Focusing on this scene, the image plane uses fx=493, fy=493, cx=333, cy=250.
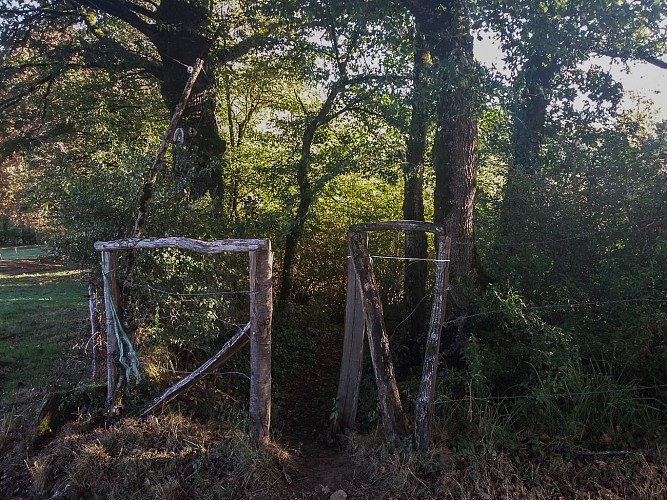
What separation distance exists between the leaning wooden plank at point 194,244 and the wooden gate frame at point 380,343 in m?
1.16

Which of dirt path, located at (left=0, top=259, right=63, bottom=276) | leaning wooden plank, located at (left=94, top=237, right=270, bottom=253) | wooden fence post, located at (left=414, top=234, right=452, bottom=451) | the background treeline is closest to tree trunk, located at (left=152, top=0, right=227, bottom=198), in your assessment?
the background treeline

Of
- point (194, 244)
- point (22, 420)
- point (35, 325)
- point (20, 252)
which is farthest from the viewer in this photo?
point (20, 252)

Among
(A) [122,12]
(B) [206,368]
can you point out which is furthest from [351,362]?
(A) [122,12]

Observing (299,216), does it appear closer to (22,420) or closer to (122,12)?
(22,420)

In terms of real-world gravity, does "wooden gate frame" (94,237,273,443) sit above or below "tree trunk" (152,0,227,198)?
below

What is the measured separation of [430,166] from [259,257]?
4555 mm

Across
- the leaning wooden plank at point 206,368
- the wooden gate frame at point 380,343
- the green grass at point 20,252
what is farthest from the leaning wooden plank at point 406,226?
the green grass at point 20,252

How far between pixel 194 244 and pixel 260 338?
1.07m

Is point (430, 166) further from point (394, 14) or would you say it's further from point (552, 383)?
point (552, 383)

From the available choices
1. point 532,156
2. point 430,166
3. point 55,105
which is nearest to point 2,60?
point 55,105

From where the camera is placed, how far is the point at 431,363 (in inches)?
172

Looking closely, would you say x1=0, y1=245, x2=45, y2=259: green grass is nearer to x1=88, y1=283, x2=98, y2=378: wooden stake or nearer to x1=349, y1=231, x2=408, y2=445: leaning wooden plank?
x1=88, y1=283, x2=98, y2=378: wooden stake

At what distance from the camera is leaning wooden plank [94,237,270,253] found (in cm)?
423

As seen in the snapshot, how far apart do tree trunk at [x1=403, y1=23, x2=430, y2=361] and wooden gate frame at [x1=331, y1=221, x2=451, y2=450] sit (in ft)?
6.78
